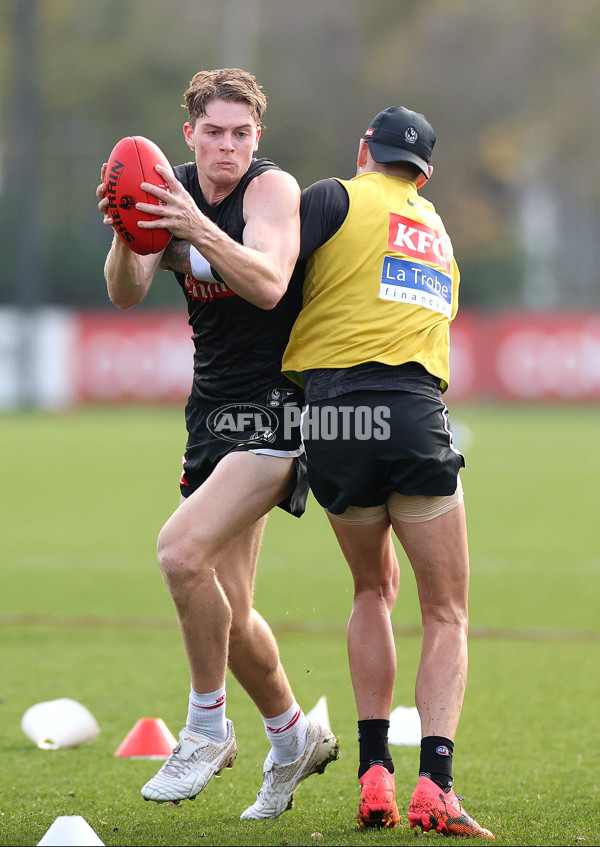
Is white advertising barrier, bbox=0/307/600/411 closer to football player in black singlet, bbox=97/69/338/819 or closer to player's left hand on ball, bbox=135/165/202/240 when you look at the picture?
football player in black singlet, bbox=97/69/338/819

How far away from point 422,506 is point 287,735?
107 centimetres

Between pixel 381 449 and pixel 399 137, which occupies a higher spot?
pixel 399 137

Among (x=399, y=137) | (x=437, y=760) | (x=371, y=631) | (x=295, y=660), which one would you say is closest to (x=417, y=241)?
(x=399, y=137)

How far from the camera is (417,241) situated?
4.38 metres

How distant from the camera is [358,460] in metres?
4.26

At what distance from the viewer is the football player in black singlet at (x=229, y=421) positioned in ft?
13.8

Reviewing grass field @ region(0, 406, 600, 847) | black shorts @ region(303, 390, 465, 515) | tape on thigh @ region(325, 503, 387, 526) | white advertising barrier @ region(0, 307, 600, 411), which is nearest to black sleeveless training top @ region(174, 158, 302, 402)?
black shorts @ region(303, 390, 465, 515)

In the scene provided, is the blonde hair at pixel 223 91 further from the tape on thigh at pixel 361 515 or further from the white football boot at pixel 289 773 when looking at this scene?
the white football boot at pixel 289 773

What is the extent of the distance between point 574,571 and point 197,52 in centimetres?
4021

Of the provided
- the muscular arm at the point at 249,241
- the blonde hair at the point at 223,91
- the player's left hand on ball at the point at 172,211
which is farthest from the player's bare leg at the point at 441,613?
the blonde hair at the point at 223,91

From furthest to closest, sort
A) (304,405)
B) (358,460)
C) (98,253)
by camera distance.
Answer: (98,253)
(304,405)
(358,460)

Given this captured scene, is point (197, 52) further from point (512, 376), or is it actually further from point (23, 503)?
point (23, 503)

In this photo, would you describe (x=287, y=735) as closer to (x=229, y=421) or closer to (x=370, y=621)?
(x=370, y=621)

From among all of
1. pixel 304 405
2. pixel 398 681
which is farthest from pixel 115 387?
pixel 304 405
